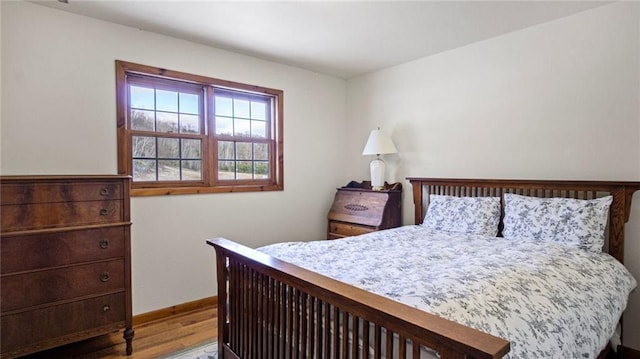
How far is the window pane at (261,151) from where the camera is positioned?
12.0ft

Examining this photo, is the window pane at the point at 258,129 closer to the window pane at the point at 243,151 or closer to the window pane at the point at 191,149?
the window pane at the point at 243,151

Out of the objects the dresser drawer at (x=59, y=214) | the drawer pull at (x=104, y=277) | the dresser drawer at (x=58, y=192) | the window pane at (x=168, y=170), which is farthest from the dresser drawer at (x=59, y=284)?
the window pane at (x=168, y=170)

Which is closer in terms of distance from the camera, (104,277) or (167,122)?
(104,277)

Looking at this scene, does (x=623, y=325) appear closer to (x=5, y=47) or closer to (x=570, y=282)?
(x=570, y=282)

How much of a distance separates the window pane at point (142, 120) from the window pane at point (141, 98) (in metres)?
0.05

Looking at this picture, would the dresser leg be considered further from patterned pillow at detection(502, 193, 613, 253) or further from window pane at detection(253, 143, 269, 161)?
patterned pillow at detection(502, 193, 613, 253)

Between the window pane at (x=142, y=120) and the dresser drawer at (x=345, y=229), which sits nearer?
the window pane at (x=142, y=120)

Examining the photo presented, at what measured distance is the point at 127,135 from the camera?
279cm

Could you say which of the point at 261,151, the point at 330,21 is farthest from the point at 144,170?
the point at 330,21

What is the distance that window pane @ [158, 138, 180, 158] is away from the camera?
3.01 m

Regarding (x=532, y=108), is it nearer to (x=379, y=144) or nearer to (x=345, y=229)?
(x=379, y=144)

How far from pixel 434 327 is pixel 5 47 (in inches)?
119

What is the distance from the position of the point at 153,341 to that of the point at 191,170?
1.43 metres

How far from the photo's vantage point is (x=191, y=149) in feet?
10.4
